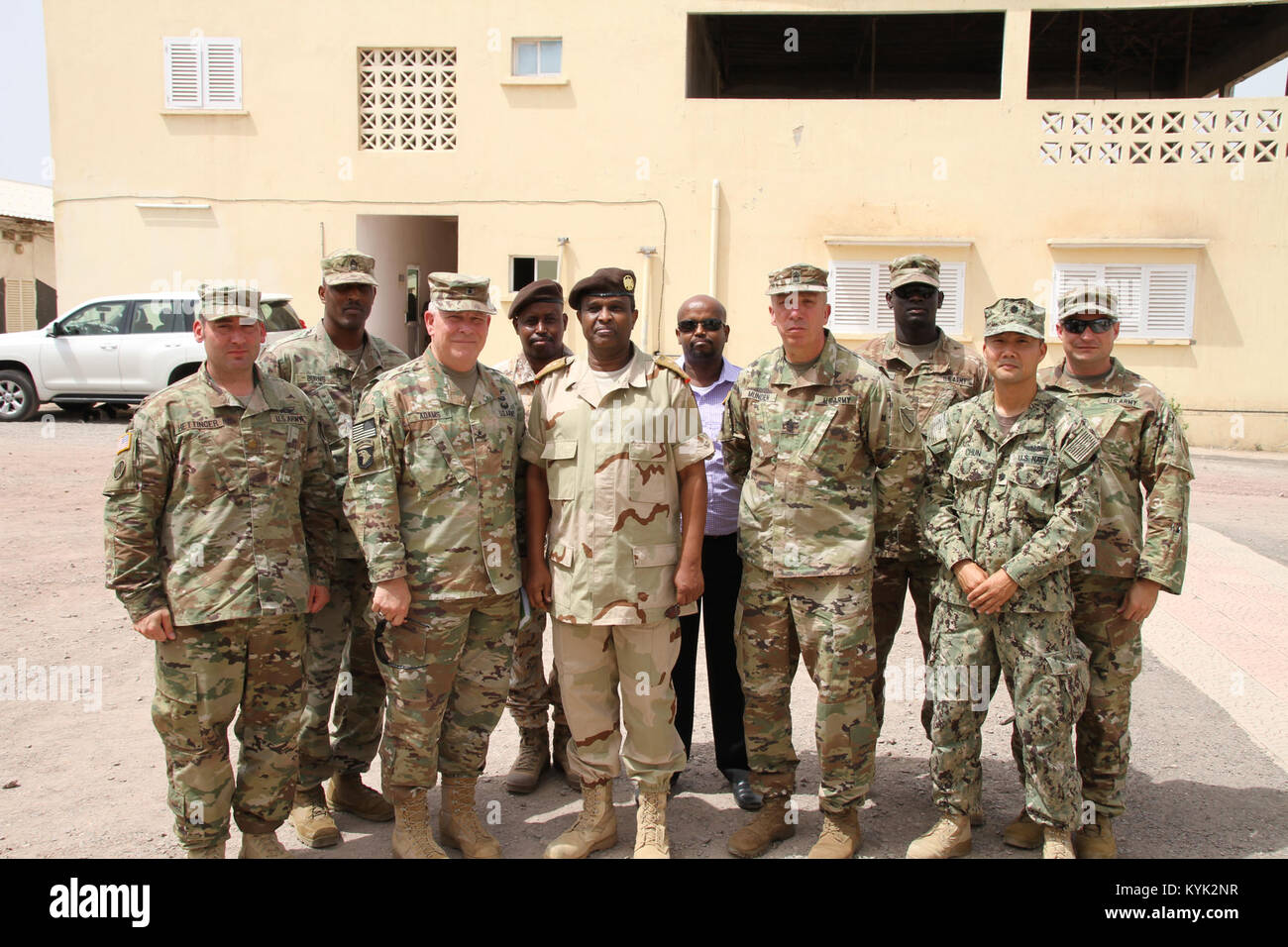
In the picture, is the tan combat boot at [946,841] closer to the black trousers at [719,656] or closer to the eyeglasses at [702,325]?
the black trousers at [719,656]

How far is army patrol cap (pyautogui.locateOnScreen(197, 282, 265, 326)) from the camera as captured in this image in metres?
3.04

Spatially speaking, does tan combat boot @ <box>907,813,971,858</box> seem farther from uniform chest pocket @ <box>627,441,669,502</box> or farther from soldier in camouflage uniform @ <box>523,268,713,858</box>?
uniform chest pocket @ <box>627,441,669,502</box>

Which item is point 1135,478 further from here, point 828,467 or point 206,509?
point 206,509

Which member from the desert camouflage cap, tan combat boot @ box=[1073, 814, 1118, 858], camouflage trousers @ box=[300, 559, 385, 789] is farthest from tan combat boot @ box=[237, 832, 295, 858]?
tan combat boot @ box=[1073, 814, 1118, 858]

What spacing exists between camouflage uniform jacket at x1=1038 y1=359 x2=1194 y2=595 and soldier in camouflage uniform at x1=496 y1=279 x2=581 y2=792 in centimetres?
205

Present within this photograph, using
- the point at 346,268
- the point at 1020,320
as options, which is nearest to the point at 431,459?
the point at 346,268

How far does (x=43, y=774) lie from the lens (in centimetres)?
384

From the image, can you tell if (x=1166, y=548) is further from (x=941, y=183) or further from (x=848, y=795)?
(x=941, y=183)

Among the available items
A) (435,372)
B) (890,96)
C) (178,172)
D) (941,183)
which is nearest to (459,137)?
(178,172)

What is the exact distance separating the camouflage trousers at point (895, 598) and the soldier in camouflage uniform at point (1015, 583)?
1.27 feet

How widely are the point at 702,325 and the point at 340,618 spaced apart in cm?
186

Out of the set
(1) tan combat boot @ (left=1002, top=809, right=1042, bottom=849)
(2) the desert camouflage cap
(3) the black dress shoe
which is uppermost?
(2) the desert camouflage cap

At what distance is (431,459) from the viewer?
3.23 m

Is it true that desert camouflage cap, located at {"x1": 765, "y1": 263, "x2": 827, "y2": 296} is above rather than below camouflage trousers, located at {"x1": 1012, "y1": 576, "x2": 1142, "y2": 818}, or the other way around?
above
